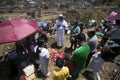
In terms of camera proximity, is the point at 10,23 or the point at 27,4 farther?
the point at 27,4

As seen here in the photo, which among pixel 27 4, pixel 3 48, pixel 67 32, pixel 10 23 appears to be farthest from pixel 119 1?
pixel 10 23

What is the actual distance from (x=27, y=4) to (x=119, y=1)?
9.51 metres

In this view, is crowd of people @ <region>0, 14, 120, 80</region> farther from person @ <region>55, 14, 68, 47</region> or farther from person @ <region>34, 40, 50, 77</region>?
person @ <region>55, 14, 68, 47</region>

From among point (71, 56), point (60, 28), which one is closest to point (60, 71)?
point (71, 56)

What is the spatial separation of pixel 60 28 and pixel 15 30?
9.64 ft

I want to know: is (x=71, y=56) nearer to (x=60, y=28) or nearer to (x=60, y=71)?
(x=60, y=71)

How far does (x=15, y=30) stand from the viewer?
8258mm

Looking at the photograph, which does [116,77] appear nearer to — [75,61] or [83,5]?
[75,61]

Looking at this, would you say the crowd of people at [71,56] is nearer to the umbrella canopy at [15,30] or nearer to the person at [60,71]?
the person at [60,71]

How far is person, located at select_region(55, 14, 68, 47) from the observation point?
10492 mm

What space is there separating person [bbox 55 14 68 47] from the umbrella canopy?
6.33ft

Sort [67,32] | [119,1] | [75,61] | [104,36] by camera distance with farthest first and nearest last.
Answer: [119,1], [67,32], [104,36], [75,61]

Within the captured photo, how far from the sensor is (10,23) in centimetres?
853

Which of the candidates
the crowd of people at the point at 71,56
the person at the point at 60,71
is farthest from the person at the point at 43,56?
the person at the point at 60,71
